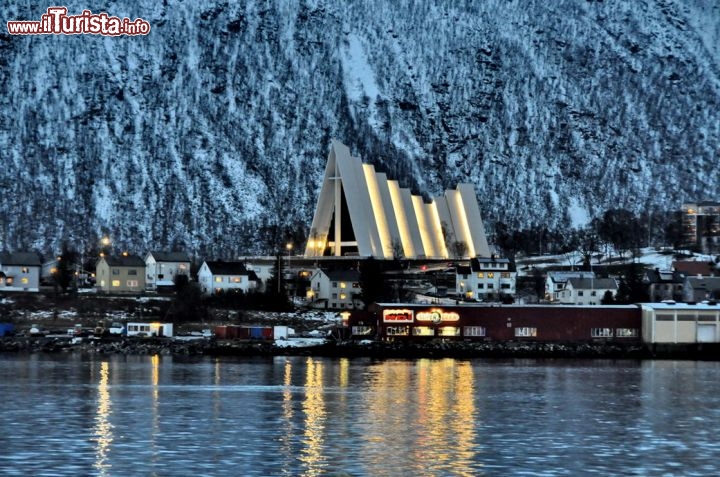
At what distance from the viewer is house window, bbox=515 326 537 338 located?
5075 cm

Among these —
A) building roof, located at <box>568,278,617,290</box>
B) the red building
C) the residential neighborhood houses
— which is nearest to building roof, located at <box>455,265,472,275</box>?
the residential neighborhood houses

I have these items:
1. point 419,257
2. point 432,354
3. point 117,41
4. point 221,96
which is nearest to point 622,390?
point 432,354

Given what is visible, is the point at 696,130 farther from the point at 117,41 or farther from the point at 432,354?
the point at 432,354

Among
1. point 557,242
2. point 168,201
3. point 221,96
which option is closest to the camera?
point 557,242

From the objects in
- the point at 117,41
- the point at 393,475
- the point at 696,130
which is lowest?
the point at 393,475

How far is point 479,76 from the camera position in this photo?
18700 cm

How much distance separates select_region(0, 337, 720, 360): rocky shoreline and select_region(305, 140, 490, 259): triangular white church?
28.8 metres

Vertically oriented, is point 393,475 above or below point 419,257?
below

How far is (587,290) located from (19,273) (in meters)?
28.1

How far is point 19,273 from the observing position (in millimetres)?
61781

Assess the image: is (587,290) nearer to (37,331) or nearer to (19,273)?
(37,331)

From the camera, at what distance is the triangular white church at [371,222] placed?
79625mm

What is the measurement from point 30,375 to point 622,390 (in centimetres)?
1637

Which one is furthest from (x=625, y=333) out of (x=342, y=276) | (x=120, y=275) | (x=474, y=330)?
(x=120, y=275)
